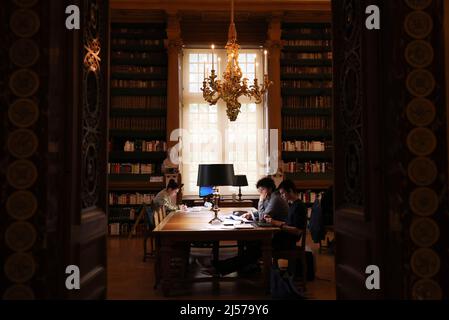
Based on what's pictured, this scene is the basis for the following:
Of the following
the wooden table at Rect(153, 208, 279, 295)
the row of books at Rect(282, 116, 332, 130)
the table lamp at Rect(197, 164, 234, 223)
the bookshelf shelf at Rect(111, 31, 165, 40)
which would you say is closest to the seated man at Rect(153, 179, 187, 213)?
the wooden table at Rect(153, 208, 279, 295)

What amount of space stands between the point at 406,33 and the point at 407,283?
101 cm

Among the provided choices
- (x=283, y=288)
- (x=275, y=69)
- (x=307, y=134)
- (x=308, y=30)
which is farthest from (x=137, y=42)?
(x=283, y=288)

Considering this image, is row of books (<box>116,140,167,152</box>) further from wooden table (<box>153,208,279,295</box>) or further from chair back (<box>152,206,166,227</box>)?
wooden table (<box>153,208,279,295</box>)

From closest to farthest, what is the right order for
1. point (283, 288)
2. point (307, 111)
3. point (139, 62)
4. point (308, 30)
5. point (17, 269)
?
point (17, 269) < point (283, 288) < point (139, 62) < point (307, 111) < point (308, 30)

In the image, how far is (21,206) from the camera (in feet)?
5.19

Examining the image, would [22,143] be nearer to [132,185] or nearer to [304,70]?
[132,185]

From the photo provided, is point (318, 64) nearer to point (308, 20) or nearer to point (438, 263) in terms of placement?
point (308, 20)

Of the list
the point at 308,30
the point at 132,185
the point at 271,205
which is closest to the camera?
the point at 271,205

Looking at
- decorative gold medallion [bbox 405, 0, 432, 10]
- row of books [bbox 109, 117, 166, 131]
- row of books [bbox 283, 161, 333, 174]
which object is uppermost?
row of books [bbox 109, 117, 166, 131]

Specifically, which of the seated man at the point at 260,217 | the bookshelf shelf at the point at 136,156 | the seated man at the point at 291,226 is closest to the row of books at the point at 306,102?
the bookshelf shelf at the point at 136,156

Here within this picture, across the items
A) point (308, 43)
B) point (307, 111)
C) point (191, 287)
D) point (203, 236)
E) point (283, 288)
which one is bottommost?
point (191, 287)

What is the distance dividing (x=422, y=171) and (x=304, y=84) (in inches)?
256

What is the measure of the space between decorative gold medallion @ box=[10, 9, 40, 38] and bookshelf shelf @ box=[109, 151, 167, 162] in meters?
5.96

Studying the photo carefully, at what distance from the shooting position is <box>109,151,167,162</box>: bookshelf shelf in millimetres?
7535
